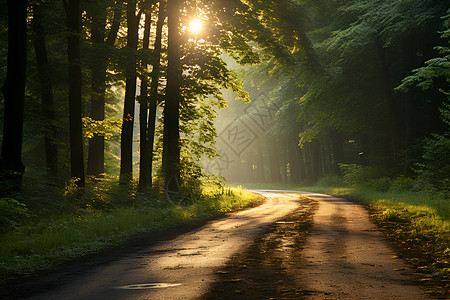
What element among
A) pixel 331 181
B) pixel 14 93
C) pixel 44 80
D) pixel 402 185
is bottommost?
pixel 402 185

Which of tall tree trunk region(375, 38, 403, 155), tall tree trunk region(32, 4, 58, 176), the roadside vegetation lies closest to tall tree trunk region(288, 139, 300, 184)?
tall tree trunk region(375, 38, 403, 155)

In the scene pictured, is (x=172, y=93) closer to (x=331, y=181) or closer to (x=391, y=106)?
A: (x=391, y=106)

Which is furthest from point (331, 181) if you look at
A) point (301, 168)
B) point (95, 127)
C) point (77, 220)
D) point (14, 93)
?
point (14, 93)

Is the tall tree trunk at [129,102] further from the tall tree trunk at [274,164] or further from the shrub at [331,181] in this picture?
the tall tree trunk at [274,164]

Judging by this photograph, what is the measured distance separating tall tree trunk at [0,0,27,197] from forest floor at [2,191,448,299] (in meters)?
4.81

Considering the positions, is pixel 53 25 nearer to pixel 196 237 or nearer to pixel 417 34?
pixel 196 237

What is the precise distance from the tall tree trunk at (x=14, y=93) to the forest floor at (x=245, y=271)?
190 inches

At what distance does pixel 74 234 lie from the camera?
33.8 feet

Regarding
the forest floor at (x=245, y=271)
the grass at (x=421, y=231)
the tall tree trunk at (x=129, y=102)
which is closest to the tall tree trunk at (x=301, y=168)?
the grass at (x=421, y=231)

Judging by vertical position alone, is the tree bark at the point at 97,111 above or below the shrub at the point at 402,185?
above

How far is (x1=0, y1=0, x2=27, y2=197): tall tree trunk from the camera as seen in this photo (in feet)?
40.6

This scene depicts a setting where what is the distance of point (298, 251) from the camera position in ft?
28.5

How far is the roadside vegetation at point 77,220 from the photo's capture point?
28.3ft

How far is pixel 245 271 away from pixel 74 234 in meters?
5.18
